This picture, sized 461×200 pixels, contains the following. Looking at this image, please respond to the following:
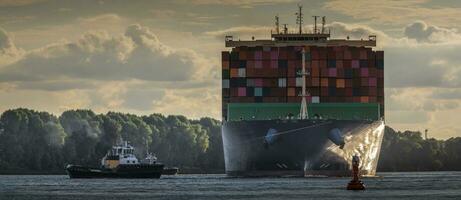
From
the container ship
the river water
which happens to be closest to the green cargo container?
the container ship

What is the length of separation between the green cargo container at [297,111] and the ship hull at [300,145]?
19.8ft

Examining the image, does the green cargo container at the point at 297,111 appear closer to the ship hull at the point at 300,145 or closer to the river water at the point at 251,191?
the ship hull at the point at 300,145

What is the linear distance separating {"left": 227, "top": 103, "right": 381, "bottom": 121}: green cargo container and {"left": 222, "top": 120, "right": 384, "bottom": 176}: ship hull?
6038 mm

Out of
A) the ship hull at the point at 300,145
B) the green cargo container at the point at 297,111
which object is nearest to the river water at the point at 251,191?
the ship hull at the point at 300,145

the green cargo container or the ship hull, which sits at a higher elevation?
the green cargo container

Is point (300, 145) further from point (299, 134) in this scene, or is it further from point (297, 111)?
point (297, 111)

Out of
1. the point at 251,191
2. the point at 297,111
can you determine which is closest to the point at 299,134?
the point at 297,111

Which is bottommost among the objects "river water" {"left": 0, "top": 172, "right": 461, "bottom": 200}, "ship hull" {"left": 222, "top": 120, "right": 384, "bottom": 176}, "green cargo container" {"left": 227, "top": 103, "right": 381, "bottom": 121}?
"river water" {"left": 0, "top": 172, "right": 461, "bottom": 200}

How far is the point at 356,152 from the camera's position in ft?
622

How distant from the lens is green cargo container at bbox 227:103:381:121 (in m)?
196

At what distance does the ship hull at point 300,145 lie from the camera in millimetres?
181750

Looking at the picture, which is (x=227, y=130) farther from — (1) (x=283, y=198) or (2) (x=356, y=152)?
(1) (x=283, y=198)

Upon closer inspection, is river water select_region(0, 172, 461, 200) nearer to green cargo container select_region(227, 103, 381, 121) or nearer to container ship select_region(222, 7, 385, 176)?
container ship select_region(222, 7, 385, 176)

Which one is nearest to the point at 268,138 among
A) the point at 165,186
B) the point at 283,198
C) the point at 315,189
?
the point at 165,186
